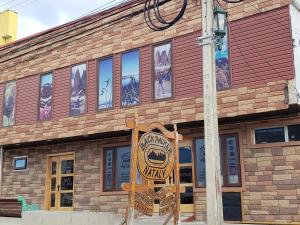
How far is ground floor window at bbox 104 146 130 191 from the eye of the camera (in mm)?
17422

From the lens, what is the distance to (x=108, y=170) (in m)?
17.9

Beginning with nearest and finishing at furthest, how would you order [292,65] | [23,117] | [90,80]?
[292,65] < [90,80] < [23,117]

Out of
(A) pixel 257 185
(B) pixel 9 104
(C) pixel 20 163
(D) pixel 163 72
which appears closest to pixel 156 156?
(A) pixel 257 185

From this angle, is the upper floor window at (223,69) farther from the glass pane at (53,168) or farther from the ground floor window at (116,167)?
the glass pane at (53,168)

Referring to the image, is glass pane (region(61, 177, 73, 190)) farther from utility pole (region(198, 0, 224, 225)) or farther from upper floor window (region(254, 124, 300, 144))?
utility pole (region(198, 0, 224, 225))

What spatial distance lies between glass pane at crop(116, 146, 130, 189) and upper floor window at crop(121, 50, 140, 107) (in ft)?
6.43

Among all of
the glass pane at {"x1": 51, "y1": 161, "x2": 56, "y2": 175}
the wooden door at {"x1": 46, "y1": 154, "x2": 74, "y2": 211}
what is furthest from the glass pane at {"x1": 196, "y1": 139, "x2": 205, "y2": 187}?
the glass pane at {"x1": 51, "y1": 161, "x2": 56, "y2": 175}

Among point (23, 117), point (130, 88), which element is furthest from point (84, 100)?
point (23, 117)

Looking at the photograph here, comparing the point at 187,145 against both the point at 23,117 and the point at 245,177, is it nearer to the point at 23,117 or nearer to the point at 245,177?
the point at 245,177

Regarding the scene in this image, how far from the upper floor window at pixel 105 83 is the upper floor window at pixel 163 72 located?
2094mm

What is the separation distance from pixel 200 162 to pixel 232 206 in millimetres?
1884

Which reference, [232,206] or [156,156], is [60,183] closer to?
[232,206]

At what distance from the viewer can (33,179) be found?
20.2 metres

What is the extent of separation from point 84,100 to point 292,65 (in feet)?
27.6
